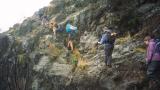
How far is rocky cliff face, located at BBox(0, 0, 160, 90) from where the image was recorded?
1541 centimetres

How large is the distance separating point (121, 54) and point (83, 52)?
13.7 feet

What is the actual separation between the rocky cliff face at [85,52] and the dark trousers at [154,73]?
526mm

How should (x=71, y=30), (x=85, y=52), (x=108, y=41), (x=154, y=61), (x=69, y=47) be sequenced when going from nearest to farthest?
(x=154, y=61)
(x=108, y=41)
(x=85, y=52)
(x=69, y=47)
(x=71, y=30)

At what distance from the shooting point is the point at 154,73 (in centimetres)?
1298

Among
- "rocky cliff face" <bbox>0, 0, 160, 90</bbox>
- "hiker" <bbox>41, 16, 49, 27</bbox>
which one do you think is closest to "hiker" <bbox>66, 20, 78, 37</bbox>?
"rocky cliff face" <bbox>0, 0, 160, 90</bbox>

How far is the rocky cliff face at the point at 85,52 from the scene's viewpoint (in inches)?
607

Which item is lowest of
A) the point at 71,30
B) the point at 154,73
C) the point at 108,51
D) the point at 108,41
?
the point at 154,73

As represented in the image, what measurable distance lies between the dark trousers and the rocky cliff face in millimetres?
526

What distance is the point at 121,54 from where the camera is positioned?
1642 cm

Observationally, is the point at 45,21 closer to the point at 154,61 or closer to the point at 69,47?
the point at 69,47

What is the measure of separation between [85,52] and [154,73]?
7.46 metres

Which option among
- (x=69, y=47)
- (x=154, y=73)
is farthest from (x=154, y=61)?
(x=69, y=47)

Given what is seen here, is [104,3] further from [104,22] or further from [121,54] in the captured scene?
[121,54]

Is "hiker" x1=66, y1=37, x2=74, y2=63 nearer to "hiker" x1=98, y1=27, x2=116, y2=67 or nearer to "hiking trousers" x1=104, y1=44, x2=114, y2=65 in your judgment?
"hiking trousers" x1=104, y1=44, x2=114, y2=65
